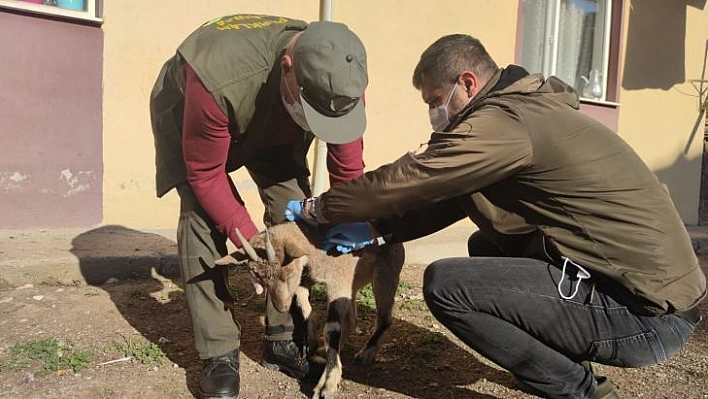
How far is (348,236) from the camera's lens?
10.6 ft

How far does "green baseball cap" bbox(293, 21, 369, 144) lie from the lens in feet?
8.89

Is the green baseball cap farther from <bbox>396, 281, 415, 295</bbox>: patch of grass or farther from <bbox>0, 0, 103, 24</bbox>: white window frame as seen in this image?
<bbox>0, 0, 103, 24</bbox>: white window frame

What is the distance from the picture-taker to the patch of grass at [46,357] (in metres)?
3.37

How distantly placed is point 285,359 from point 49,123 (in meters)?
3.20

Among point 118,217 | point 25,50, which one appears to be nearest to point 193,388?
point 118,217

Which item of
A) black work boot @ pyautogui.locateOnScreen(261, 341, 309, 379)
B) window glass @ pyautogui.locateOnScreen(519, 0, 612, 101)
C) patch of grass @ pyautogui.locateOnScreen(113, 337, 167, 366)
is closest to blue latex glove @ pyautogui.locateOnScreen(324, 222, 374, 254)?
black work boot @ pyautogui.locateOnScreen(261, 341, 309, 379)

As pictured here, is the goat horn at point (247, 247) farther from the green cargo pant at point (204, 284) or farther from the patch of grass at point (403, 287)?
the patch of grass at point (403, 287)

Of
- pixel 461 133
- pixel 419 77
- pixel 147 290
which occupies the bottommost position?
pixel 147 290

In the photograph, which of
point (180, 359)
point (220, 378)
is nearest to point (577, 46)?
point (180, 359)

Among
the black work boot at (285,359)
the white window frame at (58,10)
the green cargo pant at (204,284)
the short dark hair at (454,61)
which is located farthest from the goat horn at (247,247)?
the white window frame at (58,10)

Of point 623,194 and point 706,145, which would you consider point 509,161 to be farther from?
point 706,145

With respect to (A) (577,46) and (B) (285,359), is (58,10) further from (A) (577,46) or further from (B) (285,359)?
(A) (577,46)

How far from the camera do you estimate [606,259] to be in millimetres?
2680

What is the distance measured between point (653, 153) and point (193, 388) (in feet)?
27.8
